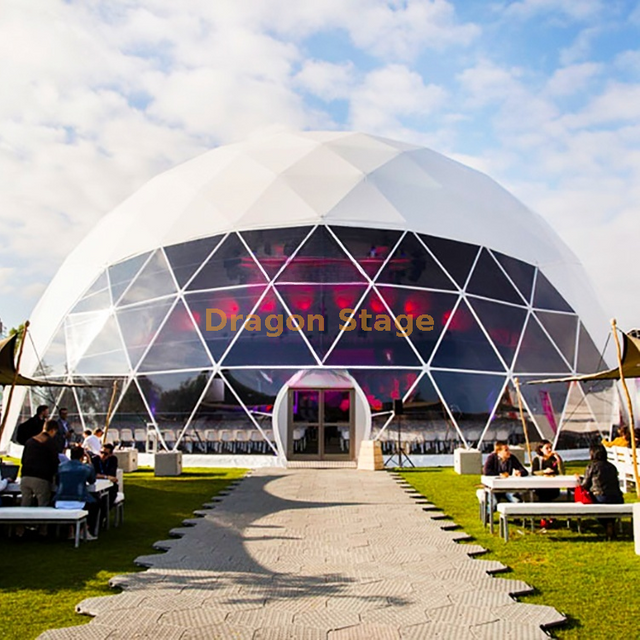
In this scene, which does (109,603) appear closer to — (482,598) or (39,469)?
(482,598)

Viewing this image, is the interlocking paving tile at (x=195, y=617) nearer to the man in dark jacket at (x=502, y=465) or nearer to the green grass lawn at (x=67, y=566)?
the green grass lawn at (x=67, y=566)

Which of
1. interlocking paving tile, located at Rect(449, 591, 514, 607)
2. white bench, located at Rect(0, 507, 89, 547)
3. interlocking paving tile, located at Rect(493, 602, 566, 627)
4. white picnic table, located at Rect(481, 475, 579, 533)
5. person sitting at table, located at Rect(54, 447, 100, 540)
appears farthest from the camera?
white picnic table, located at Rect(481, 475, 579, 533)

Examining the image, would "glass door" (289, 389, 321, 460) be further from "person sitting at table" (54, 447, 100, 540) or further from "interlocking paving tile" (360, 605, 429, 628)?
"interlocking paving tile" (360, 605, 429, 628)

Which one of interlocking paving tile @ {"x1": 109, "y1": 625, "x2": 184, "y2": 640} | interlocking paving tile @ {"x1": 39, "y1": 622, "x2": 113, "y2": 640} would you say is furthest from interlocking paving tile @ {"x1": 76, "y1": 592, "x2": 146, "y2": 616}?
interlocking paving tile @ {"x1": 109, "y1": 625, "x2": 184, "y2": 640}

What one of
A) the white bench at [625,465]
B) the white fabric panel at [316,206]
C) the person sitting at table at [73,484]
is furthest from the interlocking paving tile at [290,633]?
the white fabric panel at [316,206]

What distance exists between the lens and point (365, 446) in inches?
695

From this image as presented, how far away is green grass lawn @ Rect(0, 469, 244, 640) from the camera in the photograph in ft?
16.5

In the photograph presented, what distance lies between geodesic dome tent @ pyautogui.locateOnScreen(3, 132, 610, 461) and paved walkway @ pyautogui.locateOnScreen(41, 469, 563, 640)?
8.44 meters

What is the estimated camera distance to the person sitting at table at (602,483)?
8477 millimetres

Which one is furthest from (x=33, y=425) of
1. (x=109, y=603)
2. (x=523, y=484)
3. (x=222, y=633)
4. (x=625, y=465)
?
(x=625, y=465)

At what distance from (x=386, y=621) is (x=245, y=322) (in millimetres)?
14340

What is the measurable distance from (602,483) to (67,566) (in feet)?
20.3

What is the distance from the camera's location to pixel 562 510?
791 cm

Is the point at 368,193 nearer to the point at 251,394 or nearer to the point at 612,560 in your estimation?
the point at 251,394
